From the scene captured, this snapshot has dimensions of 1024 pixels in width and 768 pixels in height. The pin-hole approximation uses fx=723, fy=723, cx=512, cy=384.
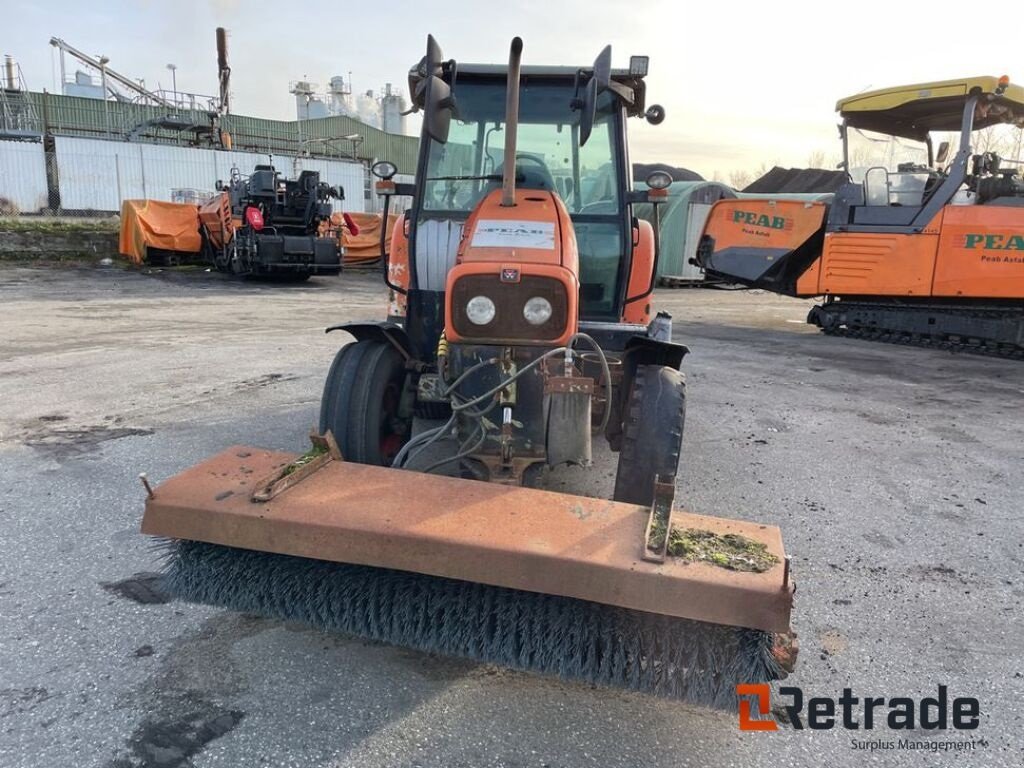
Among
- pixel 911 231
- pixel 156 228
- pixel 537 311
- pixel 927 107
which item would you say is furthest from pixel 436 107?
pixel 156 228

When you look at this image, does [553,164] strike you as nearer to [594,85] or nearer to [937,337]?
[594,85]

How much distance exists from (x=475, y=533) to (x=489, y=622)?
352 millimetres

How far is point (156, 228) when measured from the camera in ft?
54.7

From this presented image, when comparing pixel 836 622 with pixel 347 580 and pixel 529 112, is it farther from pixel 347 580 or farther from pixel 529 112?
pixel 529 112

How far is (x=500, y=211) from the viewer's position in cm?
347

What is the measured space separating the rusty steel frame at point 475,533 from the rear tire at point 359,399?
936mm

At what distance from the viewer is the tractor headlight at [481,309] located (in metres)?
3.07

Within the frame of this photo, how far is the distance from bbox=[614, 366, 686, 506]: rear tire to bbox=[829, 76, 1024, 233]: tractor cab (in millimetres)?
7588

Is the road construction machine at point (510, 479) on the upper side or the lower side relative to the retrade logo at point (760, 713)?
upper

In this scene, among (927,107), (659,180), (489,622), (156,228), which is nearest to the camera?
(489,622)

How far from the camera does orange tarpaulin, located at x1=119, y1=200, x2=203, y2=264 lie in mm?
16484

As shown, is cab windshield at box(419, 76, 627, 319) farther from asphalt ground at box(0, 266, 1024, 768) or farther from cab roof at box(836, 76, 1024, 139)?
cab roof at box(836, 76, 1024, 139)

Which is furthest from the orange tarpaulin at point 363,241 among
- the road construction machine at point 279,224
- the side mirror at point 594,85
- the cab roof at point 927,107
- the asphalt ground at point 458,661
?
the side mirror at point 594,85

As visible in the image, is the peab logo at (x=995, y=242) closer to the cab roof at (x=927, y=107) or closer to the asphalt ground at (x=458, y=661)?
the cab roof at (x=927, y=107)
